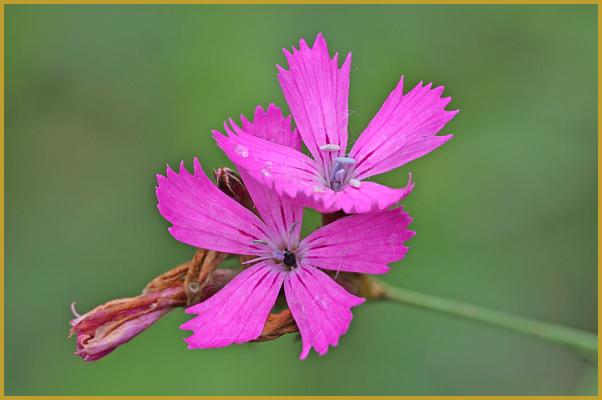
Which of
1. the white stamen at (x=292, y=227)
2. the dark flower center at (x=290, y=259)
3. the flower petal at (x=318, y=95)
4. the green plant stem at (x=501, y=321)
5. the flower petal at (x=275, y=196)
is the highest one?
the flower petal at (x=318, y=95)

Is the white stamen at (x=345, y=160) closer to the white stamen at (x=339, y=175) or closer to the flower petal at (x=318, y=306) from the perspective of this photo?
the white stamen at (x=339, y=175)

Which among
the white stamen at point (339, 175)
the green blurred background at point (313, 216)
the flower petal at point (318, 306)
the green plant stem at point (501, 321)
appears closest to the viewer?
the flower petal at point (318, 306)

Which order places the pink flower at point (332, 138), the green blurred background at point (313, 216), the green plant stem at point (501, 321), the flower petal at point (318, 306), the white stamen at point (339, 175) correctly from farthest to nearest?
the green blurred background at point (313, 216), the green plant stem at point (501, 321), the white stamen at point (339, 175), the pink flower at point (332, 138), the flower petal at point (318, 306)

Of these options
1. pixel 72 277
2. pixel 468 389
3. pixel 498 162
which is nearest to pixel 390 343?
pixel 468 389

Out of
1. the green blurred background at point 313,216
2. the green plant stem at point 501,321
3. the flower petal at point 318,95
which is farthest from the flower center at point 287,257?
the green blurred background at point 313,216

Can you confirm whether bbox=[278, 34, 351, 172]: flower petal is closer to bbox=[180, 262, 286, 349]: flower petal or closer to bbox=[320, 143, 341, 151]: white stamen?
bbox=[320, 143, 341, 151]: white stamen

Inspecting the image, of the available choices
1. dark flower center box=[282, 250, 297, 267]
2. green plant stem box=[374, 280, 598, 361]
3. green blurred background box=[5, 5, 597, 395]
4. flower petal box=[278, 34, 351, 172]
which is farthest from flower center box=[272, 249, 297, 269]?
green blurred background box=[5, 5, 597, 395]

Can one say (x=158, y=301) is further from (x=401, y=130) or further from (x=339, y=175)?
(x=401, y=130)
